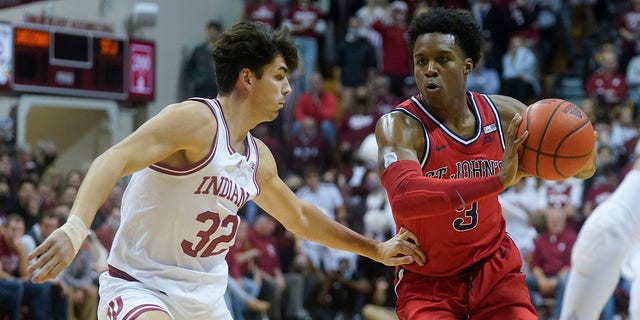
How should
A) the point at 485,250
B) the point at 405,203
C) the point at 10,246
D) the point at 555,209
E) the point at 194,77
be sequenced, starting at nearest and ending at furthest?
the point at 405,203, the point at 485,250, the point at 10,246, the point at 555,209, the point at 194,77

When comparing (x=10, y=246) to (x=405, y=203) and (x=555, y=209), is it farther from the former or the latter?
(x=405, y=203)

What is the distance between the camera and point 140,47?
1522 cm

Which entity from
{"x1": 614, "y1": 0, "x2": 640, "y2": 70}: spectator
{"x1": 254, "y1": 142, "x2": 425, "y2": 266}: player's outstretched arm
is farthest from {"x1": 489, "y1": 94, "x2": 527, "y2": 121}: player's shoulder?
{"x1": 614, "y1": 0, "x2": 640, "y2": 70}: spectator

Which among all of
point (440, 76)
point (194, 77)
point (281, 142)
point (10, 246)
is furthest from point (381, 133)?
point (194, 77)

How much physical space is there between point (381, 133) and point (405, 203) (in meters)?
0.42

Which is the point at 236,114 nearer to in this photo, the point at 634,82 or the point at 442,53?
the point at 442,53

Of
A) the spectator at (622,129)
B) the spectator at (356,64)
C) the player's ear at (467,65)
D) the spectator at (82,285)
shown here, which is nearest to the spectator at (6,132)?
the spectator at (82,285)

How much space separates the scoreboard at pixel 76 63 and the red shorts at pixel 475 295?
33.1 ft

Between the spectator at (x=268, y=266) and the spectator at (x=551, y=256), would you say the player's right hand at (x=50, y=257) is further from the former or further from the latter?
the spectator at (x=268, y=266)

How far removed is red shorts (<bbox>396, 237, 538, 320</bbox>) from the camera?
4535 mm

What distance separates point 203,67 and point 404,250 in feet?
38.4

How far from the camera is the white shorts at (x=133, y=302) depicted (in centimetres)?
425

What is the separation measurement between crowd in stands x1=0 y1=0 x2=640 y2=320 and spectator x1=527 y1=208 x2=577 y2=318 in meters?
0.01

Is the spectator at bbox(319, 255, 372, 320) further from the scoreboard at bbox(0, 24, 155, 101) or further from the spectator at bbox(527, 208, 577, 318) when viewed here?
the scoreboard at bbox(0, 24, 155, 101)
